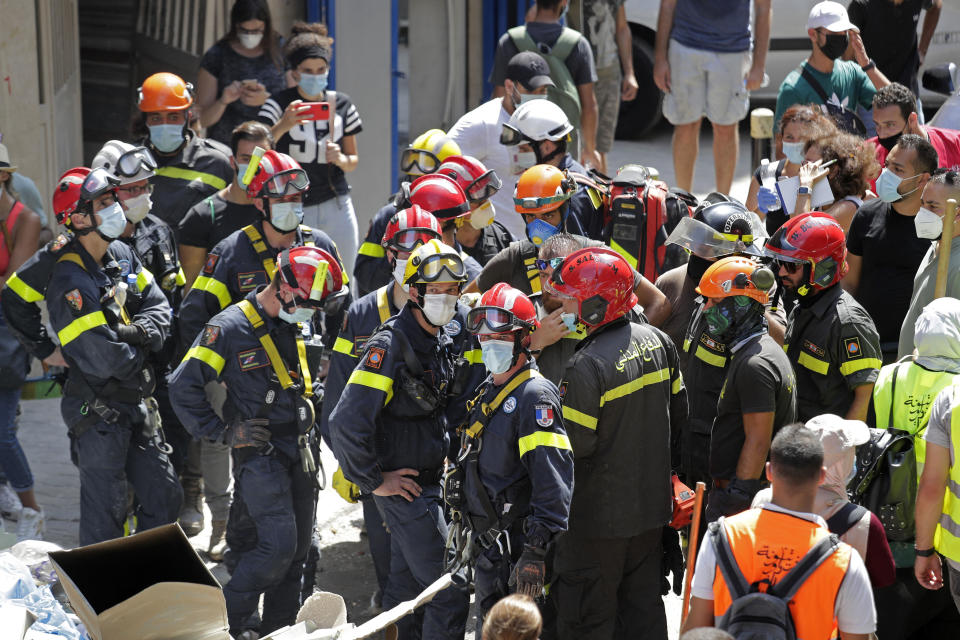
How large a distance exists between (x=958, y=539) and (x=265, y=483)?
322 cm

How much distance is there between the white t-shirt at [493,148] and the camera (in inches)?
336

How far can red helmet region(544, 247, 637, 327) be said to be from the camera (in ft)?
17.3

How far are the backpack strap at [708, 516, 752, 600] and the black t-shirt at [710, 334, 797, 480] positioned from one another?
4.50 feet

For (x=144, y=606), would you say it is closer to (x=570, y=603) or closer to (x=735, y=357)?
(x=570, y=603)

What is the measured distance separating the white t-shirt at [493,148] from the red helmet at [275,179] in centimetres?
204

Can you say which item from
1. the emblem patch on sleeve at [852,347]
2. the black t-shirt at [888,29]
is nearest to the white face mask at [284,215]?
the emblem patch on sleeve at [852,347]

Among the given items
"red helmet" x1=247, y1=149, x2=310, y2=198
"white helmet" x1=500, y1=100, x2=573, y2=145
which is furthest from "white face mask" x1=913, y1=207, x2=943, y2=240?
"red helmet" x1=247, y1=149, x2=310, y2=198

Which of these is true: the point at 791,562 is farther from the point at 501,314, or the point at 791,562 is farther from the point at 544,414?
the point at 501,314

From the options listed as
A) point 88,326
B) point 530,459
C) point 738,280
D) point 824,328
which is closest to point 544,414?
point 530,459

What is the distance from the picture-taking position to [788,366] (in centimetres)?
544

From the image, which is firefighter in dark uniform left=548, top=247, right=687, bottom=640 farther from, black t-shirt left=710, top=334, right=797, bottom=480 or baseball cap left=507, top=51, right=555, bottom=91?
baseball cap left=507, top=51, right=555, bottom=91

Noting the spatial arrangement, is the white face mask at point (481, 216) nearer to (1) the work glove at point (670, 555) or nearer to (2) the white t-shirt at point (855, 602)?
(1) the work glove at point (670, 555)

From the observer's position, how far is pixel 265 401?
6.02 m

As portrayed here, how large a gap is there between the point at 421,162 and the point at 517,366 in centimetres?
289
